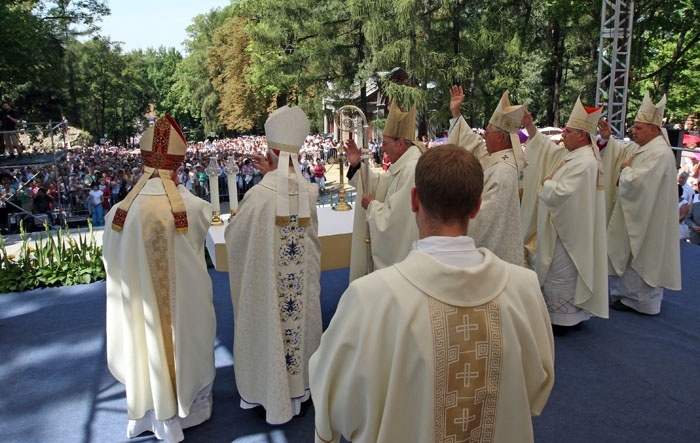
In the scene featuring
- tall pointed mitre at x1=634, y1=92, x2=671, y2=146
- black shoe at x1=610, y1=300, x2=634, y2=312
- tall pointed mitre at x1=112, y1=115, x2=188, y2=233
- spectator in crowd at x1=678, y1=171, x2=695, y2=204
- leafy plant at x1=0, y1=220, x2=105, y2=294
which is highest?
tall pointed mitre at x1=634, y1=92, x2=671, y2=146

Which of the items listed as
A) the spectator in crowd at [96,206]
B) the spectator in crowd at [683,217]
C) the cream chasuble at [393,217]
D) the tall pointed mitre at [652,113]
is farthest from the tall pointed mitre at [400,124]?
the spectator in crowd at [96,206]

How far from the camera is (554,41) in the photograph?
24.0 meters

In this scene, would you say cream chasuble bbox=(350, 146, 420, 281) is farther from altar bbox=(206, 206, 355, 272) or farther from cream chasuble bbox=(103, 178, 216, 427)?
cream chasuble bbox=(103, 178, 216, 427)

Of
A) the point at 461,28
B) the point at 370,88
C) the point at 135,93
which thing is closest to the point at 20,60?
the point at 370,88

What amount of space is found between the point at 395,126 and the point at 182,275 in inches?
78.3

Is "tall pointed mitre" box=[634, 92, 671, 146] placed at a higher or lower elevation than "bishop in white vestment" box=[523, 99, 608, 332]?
higher

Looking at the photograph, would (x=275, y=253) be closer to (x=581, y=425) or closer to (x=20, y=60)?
(x=581, y=425)

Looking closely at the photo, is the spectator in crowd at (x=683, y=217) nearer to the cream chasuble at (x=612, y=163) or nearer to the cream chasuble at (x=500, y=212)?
the cream chasuble at (x=612, y=163)

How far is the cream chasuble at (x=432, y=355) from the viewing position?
1.56m

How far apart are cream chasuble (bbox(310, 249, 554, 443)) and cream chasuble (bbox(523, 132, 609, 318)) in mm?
3362

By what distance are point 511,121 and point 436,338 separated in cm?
300

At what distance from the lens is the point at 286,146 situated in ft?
11.4

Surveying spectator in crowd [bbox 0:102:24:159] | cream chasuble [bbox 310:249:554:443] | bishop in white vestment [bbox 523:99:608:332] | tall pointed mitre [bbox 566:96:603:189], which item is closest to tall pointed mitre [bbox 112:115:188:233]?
cream chasuble [bbox 310:249:554:443]

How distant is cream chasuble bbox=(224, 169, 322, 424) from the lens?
136 inches
